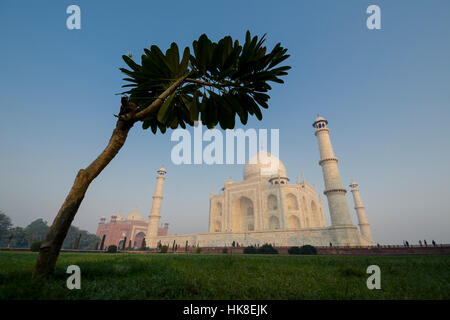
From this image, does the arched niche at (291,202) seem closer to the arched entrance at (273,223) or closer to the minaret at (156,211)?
the arched entrance at (273,223)

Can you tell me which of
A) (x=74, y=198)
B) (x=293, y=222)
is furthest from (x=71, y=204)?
(x=293, y=222)

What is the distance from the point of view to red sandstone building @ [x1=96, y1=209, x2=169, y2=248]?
4881 cm

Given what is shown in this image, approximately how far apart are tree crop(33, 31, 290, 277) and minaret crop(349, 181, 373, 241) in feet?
122

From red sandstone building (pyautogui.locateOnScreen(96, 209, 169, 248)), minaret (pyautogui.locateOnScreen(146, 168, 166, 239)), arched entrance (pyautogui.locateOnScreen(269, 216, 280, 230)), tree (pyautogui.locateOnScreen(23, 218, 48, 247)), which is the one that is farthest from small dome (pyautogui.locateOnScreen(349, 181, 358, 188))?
tree (pyautogui.locateOnScreen(23, 218, 48, 247))

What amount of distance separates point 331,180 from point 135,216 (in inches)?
1917

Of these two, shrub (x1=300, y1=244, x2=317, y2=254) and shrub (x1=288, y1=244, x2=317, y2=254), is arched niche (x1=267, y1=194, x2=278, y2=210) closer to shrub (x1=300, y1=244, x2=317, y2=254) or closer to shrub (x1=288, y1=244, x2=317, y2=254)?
shrub (x1=288, y1=244, x2=317, y2=254)

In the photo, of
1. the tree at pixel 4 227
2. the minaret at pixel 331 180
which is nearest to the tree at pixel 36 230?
the tree at pixel 4 227

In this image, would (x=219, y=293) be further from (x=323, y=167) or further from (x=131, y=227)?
(x=131, y=227)

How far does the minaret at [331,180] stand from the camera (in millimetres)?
21750

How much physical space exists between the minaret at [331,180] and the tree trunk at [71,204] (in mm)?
23705

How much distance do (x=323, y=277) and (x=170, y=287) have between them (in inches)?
92.6

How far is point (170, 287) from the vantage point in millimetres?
2363

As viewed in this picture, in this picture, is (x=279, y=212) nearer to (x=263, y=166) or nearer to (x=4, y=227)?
(x=263, y=166)
